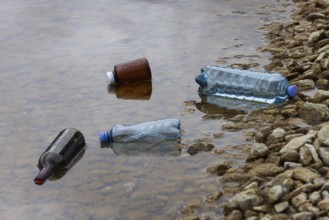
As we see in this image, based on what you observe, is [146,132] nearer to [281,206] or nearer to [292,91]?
[292,91]

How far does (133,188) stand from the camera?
15.2 feet

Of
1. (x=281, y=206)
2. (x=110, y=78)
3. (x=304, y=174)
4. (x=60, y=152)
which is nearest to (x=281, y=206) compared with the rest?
(x=281, y=206)

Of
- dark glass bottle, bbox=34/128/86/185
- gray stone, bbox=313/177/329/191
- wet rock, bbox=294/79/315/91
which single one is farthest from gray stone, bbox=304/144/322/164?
dark glass bottle, bbox=34/128/86/185

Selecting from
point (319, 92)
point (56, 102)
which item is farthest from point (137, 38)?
point (319, 92)

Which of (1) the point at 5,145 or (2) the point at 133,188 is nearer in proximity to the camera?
(2) the point at 133,188

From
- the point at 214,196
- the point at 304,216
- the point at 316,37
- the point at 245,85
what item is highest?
the point at 316,37

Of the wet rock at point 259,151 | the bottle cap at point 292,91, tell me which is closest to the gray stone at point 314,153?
the wet rock at point 259,151

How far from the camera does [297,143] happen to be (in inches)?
179

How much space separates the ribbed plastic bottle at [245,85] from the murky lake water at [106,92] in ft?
0.67

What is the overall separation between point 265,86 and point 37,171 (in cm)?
216

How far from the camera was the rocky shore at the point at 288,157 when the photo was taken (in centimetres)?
395

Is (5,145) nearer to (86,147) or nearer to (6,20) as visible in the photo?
(86,147)

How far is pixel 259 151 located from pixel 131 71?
2.20m

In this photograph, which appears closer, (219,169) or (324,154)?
(324,154)
